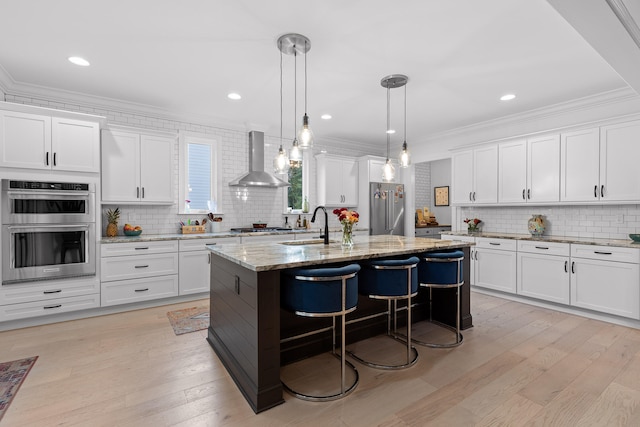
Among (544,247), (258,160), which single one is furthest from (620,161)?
(258,160)

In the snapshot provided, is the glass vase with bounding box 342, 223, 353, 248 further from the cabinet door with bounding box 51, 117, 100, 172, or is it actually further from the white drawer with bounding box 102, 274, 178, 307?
the cabinet door with bounding box 51, 117, 100, 172

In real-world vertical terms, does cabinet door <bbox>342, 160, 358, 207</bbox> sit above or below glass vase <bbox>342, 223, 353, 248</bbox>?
above

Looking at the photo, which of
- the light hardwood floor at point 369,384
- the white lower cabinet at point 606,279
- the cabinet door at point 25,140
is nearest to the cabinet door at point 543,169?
the white lower cabinet at point 606,279

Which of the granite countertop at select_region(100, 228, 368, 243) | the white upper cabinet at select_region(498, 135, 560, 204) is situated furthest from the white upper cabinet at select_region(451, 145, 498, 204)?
the granite countertop at select_region(100, 228, 368, 243)

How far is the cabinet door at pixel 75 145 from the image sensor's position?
359 centimetres

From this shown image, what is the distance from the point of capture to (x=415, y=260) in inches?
103

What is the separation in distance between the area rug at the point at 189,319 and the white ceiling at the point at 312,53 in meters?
2.81

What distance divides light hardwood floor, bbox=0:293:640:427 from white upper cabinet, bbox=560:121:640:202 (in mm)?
1641

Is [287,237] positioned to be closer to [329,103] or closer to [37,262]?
[329,103]

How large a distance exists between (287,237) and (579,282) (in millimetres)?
3985

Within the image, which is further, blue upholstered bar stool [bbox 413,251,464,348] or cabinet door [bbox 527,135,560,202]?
cabinet door [bbox 527,135,560,202]

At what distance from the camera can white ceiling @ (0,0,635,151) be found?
2.39m

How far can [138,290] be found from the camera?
4.07 m

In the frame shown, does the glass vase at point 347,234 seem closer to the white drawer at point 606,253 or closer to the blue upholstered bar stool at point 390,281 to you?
the blue upholstered bar stool at point 390,281
